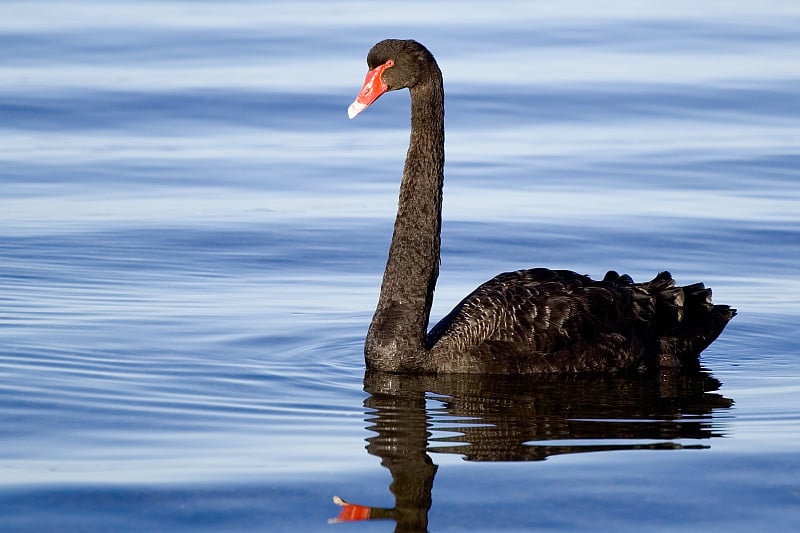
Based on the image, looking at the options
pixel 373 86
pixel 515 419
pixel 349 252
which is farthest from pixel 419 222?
pixel 349 252

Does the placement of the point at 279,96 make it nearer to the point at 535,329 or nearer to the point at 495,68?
the point at 495,68

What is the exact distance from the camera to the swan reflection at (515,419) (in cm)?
632

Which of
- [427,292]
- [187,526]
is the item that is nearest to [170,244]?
[427,292]

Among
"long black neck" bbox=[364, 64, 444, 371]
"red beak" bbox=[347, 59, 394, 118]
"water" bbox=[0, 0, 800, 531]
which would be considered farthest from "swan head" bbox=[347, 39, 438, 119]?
"water" bbox=[0, 0, 800, 531]

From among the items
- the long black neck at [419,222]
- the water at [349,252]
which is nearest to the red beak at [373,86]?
the long black neck at [419,222]

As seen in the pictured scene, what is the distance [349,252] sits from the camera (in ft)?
37.4

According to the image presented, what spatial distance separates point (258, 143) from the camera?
605 inches

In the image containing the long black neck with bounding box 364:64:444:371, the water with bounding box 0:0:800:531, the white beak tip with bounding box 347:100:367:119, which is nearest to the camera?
the water with bounding box 0:0:800:531

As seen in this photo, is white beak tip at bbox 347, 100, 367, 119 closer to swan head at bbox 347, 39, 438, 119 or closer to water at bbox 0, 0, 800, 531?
swan head at bbox 347, 39, 438, 119

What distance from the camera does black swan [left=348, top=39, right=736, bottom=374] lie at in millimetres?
8375

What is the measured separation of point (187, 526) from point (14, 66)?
13.7 meters

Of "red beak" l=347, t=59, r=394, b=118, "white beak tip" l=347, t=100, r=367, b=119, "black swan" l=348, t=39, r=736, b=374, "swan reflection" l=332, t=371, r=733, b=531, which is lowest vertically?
"swan reflection" l=332, t=371, r=733, b=531

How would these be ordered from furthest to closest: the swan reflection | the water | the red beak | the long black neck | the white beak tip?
the long black neck
the red beak
the white beak tip
the swan reflection
the water

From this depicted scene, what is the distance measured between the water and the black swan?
24cm
